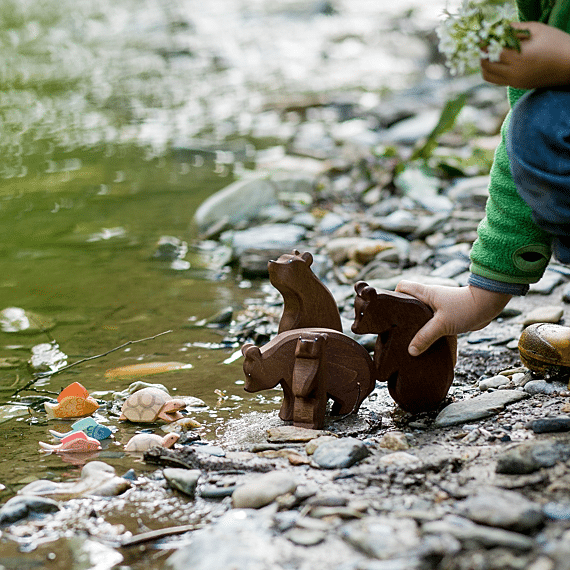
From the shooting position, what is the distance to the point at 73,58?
36.3 feet

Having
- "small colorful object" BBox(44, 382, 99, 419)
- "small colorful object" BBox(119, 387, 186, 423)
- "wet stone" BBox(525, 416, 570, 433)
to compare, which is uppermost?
"wet stone" BBox(525, 416, 570, 433)

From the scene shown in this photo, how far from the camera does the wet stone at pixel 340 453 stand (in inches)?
77.9

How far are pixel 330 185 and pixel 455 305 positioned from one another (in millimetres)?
3339

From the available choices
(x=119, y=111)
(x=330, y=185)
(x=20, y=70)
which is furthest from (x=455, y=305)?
(x=20, y=70)

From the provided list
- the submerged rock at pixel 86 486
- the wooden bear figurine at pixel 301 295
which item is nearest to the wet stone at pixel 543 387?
the wooden bear figurine at pixel 301 295

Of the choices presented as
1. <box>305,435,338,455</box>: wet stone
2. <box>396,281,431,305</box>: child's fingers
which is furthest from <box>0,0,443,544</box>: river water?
<box>396,281,431,305</box>: child's fingers

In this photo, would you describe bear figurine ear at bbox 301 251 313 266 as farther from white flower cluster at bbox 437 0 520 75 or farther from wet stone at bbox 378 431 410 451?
white flower cluster at bbox 437 0 520 75

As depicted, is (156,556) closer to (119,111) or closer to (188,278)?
(188,278)

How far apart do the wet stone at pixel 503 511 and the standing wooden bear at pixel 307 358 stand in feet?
2.14

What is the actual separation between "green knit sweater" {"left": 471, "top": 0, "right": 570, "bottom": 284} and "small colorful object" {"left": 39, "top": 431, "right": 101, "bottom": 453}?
3.86 ft

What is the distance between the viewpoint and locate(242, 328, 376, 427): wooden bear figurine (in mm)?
2215

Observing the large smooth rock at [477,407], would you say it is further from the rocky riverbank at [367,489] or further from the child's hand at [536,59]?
the child's hand at [536,59]

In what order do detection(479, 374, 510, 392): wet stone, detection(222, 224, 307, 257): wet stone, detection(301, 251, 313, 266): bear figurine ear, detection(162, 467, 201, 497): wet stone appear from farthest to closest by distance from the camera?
detection(222, 224, 307, 257): wet stone, detection(479, 374, 510, 392): wet stone, detection(301, 251, 313, 266): bear figurine ear, detection(162, 467, 201, 497): wet stone

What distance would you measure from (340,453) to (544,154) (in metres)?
0.89
